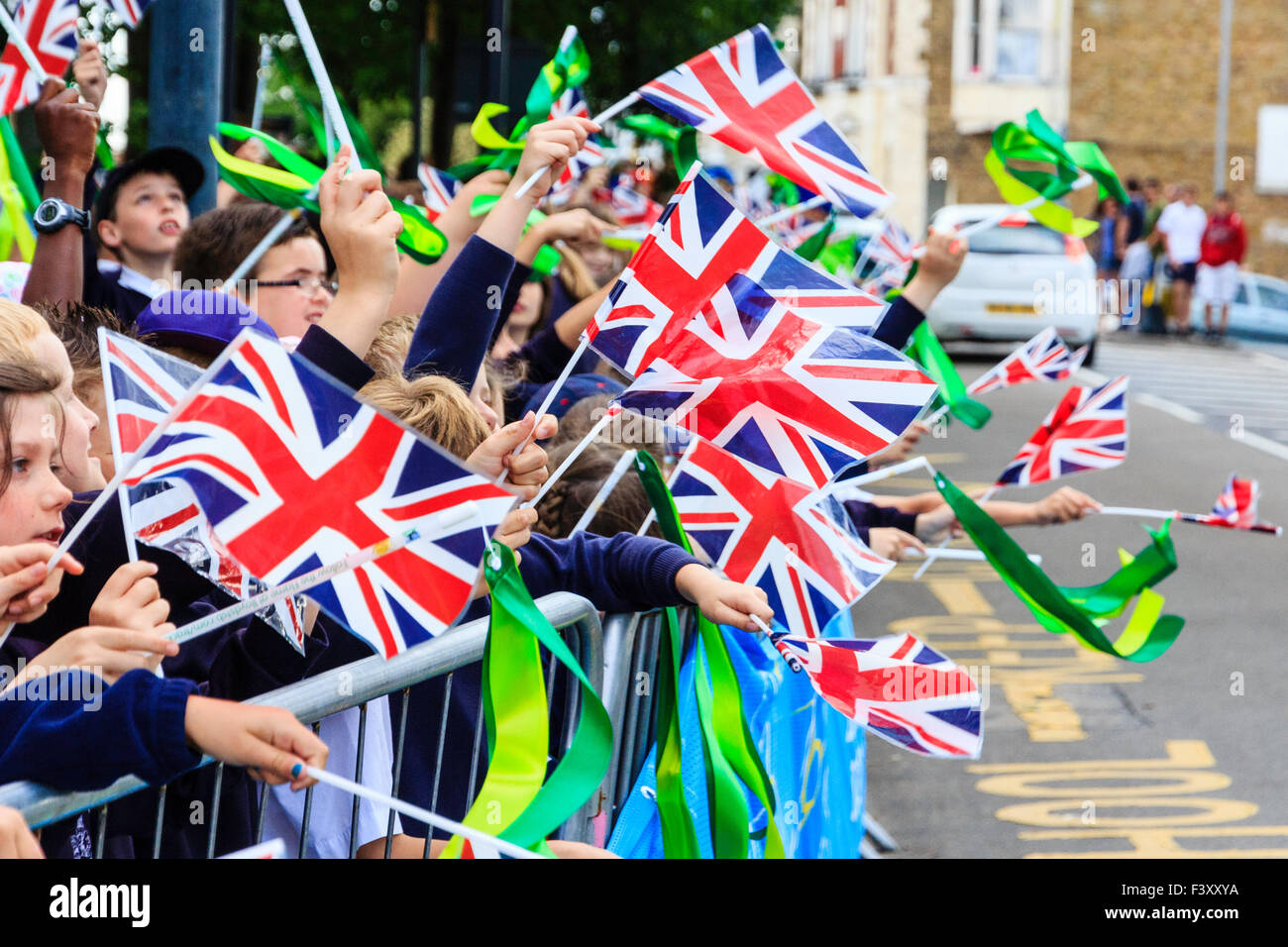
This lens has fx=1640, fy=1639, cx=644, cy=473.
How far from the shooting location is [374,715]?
2432 millimetres

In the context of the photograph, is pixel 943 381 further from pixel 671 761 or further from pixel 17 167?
pixel 17 167

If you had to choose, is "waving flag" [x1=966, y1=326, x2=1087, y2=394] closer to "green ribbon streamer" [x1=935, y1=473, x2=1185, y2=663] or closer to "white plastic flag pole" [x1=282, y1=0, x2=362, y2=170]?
"green ribbon streamer" [x1=935, y1=473, x2=1185, y2=663]

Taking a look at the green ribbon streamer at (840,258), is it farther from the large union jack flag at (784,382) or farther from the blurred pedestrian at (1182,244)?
the blurred pedestrian at (1182,244)

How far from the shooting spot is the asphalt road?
4930mm

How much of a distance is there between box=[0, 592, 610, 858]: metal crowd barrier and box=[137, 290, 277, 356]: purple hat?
34.6 inches

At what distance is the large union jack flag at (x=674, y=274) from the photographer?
8.99 ft

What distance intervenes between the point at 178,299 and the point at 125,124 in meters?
15.0

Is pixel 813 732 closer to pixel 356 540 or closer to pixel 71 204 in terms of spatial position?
pixel 356 540

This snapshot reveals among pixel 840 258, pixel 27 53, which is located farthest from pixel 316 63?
pixel 840 258

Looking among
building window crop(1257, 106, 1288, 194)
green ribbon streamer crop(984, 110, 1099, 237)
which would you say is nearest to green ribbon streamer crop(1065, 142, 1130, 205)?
green ribbon streamer crop(984, 110, 1099, 237)

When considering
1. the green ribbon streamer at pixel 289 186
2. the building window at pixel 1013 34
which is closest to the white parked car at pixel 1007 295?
the green ribbon streamer at pixel 289 186
